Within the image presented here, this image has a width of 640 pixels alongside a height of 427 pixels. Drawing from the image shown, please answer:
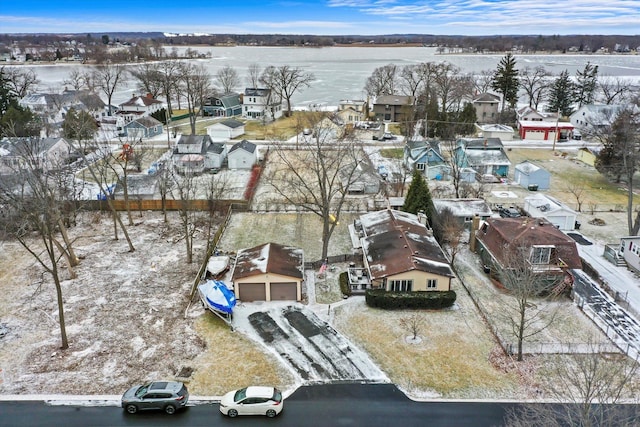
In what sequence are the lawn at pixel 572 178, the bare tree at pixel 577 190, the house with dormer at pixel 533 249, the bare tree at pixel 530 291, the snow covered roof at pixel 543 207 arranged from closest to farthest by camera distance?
the bare tree at pixel 530 291, the house with dormer at pixel 533 249, the snow covered roof at pixel 543 207, the bare tree at pixel 577 190, the lawn at pixel 572 178

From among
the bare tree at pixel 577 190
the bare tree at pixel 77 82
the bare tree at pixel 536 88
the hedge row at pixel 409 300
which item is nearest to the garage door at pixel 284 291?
the hedge row at pixel 409 300

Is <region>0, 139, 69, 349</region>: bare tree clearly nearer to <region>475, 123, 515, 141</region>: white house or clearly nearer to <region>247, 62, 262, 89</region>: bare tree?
<region>475, 123, 515, 141</region>: white house

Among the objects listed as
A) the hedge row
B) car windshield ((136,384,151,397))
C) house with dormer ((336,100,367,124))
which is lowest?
car windshield ((136,384,151,397))

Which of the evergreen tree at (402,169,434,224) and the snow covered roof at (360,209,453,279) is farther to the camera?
the evergreen tree at (402,169,434,224)

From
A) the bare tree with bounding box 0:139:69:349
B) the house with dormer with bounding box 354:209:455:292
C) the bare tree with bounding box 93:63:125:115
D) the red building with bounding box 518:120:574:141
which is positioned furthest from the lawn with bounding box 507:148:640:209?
the bare tree with bounding box 93:63:125:115

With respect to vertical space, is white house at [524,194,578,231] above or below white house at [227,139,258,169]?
below

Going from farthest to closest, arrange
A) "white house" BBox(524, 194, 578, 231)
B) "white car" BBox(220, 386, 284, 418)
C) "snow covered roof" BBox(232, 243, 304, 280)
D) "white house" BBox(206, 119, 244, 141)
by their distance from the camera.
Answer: "white house" BBox(206, 119, 244, 141), "white house" BBox(524, 194, 578, 231), "snow covered roof" BBox(232, 243, 304, 280), "white car" BBox(220, 386, 284, 418)

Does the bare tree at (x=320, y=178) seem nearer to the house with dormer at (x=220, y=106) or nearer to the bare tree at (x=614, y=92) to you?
the house with dormer at (x=220, y=106)

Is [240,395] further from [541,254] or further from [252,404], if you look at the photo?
[541,254]
